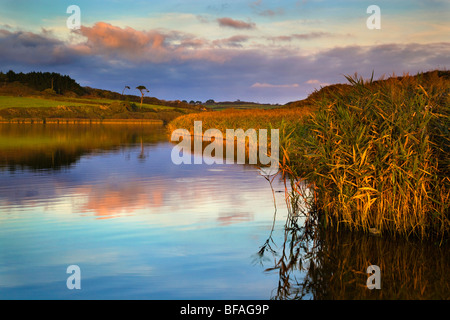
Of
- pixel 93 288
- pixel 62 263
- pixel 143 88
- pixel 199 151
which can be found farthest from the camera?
pixel 143 88

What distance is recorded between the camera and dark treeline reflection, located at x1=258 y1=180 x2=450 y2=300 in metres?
8.83

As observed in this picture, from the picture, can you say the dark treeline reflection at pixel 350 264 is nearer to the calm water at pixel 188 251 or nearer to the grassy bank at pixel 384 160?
the calm water at pixel 188 251

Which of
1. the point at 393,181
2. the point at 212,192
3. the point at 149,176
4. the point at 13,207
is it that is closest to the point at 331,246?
the point at 393,181

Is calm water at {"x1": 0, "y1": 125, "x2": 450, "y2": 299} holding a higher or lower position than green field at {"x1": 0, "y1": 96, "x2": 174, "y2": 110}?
lower

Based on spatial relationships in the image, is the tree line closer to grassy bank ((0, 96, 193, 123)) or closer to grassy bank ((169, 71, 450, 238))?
grassy bank ((0, 96, 193, 123))

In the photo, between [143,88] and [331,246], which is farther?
[143,88]

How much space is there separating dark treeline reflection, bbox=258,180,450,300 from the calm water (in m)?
0.02

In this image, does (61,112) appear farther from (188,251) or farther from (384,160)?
(384,160)

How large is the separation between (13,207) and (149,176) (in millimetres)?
8999

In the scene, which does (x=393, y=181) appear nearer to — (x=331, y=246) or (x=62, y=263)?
(x=331, y=246)

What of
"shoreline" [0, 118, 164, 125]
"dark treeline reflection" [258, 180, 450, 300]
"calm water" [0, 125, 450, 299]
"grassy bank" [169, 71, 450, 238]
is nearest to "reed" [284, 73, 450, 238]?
"grassy bank" [169, 71, 450, 238]

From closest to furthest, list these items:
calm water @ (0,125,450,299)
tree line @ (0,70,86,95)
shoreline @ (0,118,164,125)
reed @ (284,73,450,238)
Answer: calm water @ (0,125,450,299) < reed @ (284,73,450,238) < shoreline @ (0,118,164,125) < tree line @ (0,70,86,95)
